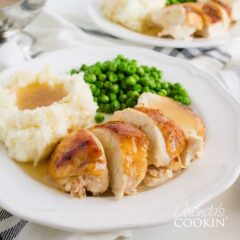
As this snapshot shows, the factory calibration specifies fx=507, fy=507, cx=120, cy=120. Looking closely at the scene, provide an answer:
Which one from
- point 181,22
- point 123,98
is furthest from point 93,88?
point 181,22

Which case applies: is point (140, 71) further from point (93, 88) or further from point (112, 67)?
point (93, 88)

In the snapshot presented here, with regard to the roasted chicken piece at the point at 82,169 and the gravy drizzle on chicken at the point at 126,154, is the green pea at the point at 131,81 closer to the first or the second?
the gravy drizzle on chicken at the point at 126,154

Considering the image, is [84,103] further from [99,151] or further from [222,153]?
[222,153]

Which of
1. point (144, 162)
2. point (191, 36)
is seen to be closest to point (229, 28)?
point (191, 36)

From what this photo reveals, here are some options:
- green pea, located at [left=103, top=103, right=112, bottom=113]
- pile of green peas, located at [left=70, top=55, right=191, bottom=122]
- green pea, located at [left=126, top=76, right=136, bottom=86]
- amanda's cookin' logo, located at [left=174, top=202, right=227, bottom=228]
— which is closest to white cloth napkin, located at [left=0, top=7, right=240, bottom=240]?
amanda's cookin' logo, located at [left=174, top=202, right=227, bottom=228]

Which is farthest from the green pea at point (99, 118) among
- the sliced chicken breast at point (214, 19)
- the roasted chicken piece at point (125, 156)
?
the sliced chicken breast at point (214, 19)

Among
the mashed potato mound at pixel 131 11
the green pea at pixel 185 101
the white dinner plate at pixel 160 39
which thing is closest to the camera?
the green pea at pixel 185 101

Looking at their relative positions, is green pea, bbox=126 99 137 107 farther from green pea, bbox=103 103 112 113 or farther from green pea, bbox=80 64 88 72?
green pea, bbox=80 64 88 72

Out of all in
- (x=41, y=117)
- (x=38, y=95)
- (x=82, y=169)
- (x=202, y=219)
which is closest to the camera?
(x=82, y=169)
